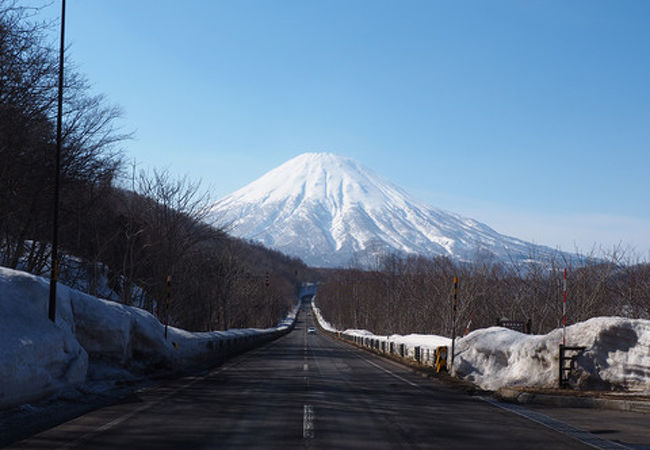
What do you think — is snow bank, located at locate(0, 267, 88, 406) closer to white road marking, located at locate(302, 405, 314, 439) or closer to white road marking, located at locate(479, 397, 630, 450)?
white road marking, located at locate(302, 405, 314, 439)

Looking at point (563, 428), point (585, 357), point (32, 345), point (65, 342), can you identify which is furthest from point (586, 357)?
point (32, 345)

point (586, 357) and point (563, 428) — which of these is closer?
point (563, 428)

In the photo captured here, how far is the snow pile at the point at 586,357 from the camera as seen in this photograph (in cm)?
1556

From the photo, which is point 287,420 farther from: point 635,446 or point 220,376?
point 220,376

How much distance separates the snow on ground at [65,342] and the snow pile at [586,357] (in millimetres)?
10331

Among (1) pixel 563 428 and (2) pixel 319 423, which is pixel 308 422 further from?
(1) pixel 563 428

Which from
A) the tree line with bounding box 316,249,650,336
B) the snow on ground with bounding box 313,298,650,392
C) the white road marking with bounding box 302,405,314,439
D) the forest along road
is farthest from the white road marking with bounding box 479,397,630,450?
the tree line with bounding box 316,249,650,336

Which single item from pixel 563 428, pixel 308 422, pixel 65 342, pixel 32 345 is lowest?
pixel 308 422

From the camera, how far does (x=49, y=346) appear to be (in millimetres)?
12961

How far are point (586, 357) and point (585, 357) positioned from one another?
2 cm

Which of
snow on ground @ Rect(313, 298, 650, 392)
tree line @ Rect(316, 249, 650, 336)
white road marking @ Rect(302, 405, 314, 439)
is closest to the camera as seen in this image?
white road marking @ Rect(302, 405, 314, 439)

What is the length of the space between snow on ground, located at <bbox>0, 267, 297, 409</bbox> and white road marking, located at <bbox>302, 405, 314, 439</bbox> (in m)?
4.94

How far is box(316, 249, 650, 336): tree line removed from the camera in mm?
52219

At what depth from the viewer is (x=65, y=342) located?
45.9 ft
